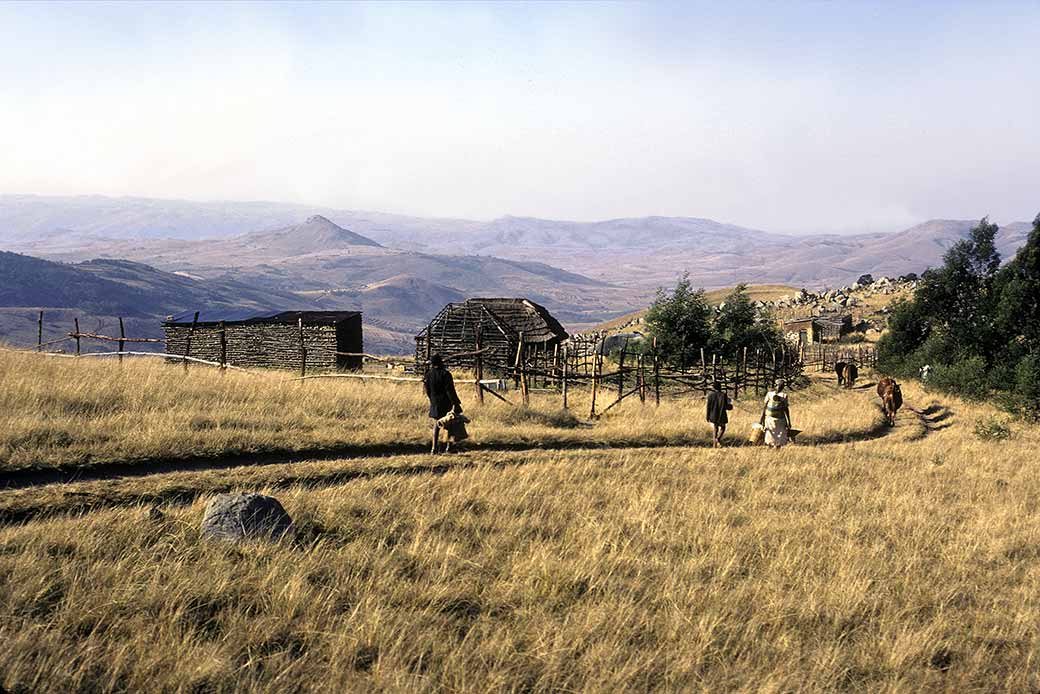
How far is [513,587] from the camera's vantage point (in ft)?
22.2

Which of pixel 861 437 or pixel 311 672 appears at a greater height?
pixel 311 672

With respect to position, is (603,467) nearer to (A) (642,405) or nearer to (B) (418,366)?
(A) (642,405)

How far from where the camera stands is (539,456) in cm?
1309

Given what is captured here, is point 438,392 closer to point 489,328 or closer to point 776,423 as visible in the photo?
point 776,423

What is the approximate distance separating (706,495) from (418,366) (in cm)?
2425

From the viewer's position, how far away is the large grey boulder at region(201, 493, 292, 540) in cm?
728

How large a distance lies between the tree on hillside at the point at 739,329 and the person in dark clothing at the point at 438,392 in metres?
27.0

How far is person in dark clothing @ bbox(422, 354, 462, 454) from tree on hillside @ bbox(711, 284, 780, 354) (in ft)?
88.6

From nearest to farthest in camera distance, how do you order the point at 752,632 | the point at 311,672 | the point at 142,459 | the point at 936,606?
the point at 311,672, the point at 752,632, the point at 936,606, the point at 142,459

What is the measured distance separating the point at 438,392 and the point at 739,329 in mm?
29055

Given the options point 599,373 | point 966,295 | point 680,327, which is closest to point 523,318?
point 680,327

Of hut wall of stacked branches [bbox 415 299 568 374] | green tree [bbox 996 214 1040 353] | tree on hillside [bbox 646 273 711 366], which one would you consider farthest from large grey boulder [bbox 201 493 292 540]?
tree on hillside [bbox 646 273 711 366]

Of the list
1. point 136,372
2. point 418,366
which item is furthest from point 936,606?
point 418,366

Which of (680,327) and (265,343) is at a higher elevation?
(680,327)
